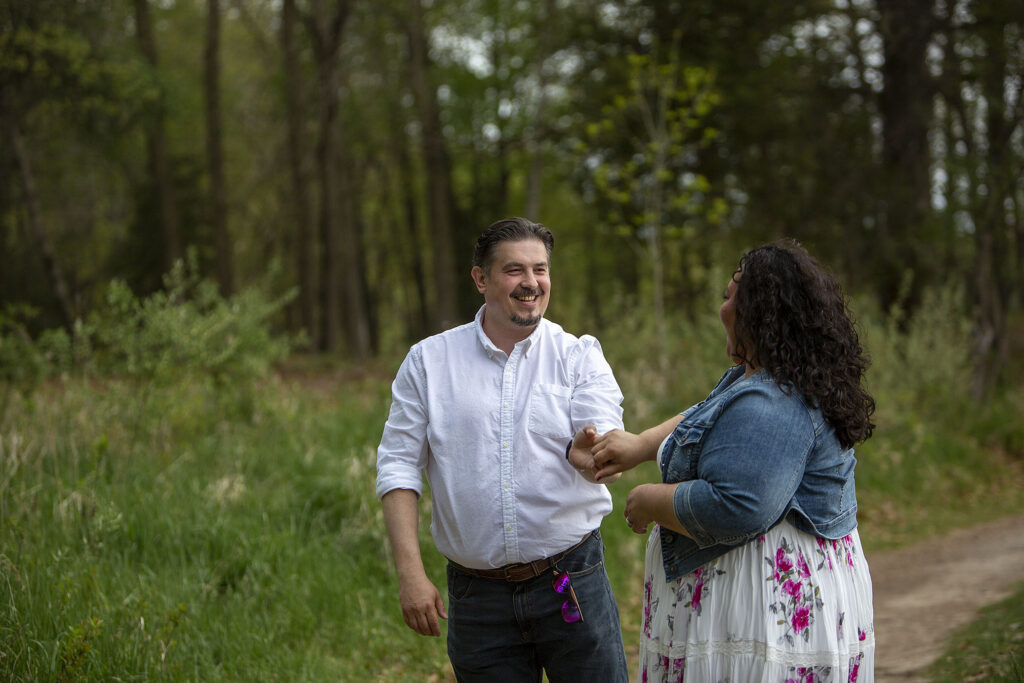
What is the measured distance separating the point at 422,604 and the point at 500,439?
1.76ft

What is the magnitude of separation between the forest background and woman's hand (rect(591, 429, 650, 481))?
2338 millimetres

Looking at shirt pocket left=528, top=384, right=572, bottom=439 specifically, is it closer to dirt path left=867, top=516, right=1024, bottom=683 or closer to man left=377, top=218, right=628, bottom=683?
man left=377, top=218, right=628, bottom=683

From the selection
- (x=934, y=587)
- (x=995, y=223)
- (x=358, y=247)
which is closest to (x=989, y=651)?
(x=934, y=587)

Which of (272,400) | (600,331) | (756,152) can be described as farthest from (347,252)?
(272,400)

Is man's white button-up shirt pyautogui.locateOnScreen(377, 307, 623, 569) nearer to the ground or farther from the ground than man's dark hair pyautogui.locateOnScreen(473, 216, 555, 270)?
nearer to the ground

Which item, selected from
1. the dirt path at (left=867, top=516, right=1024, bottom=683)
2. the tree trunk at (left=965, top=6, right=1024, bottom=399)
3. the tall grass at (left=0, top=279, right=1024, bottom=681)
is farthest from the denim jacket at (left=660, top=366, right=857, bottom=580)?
the tree trunk at (left=965, top=6, right=1024, bottom=399)

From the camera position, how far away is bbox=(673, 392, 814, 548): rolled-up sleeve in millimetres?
2156

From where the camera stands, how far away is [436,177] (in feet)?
62.8

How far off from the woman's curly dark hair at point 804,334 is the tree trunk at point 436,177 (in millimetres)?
15022

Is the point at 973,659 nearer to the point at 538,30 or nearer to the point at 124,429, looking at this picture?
the point at 124,429

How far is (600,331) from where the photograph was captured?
12.6 metres

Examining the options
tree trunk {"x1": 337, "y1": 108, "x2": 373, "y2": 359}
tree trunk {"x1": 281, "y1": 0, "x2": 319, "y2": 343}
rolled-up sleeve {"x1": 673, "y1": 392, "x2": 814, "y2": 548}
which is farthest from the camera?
tree trunk {"x1": 337, "y1": 108, "x2": 373, "y2": 359}

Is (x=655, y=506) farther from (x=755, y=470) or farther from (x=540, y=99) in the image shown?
(x=540, y=99)

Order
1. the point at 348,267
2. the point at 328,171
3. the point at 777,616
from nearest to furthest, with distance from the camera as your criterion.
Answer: the point at 777,616 < the point at 328,171 < the point at 348,267
